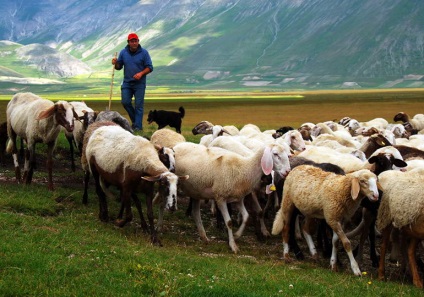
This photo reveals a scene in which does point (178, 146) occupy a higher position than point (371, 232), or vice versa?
point (178, 146)

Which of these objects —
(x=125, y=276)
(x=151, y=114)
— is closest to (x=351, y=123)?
(x=151, y=114)

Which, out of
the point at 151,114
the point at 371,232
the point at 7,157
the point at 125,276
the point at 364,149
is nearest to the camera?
the point at 125,276

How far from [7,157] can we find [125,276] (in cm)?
1360

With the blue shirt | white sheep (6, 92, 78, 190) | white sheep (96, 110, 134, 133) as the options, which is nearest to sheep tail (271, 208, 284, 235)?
white sheep (6, 92, 78, 190)

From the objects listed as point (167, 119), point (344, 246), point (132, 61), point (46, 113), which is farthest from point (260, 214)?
point (167, 119)

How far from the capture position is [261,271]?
33.6ft

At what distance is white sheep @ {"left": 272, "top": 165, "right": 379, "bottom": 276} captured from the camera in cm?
1119

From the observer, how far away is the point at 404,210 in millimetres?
11078

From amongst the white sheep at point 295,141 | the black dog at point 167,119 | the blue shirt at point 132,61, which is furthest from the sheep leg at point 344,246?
the black dog at point 167,119

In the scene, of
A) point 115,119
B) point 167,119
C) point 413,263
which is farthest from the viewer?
point 167,119

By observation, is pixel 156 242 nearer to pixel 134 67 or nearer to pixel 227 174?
pixel 227 174

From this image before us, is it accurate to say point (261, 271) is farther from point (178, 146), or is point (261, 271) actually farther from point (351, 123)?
point (351, 123)

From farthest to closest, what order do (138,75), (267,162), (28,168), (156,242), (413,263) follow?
1. (138,75)
2. (28,168)
3. (267,162)
4. (156,242)
5. (413,263)

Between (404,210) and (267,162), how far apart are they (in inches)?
126
